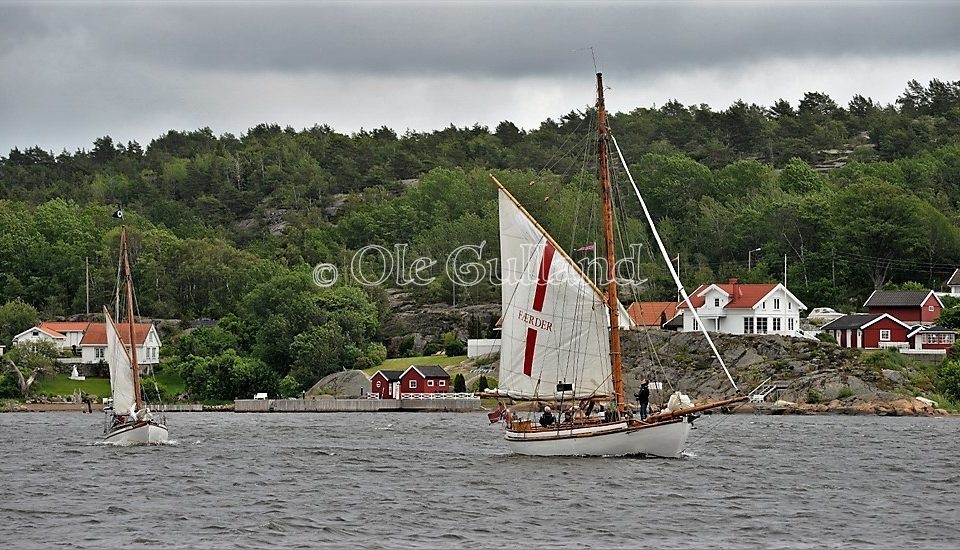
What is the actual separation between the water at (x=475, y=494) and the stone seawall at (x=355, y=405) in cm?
3351

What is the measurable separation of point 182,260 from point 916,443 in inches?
4297

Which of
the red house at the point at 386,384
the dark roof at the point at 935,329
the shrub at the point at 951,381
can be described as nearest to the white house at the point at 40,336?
the red house at the point at 386,384

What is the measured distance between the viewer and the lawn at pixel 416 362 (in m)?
118

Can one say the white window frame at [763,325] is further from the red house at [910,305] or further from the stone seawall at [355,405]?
the stone seawall at [355,405]

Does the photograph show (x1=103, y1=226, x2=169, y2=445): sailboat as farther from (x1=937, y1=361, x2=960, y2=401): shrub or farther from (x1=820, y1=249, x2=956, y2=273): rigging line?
(x1=820, y1=249, x2=956, y2=273): rigging line

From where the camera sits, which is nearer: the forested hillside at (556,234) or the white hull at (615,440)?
the white hull at (615,440)

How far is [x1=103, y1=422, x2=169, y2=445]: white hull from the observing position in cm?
6688

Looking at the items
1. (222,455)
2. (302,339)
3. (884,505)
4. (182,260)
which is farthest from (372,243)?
(884,505)

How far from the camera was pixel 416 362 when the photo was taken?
395 feet

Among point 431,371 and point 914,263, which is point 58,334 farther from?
point 914,263

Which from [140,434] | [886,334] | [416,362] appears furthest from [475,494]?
[416,362]

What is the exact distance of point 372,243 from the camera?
180 metres

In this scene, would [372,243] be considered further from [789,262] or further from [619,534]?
[619,534]

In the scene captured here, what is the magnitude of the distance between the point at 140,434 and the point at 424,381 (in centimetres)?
4479
